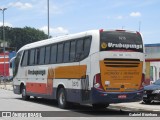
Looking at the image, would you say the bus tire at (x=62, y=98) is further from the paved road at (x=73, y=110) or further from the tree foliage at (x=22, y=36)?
the tree foliage at (x=22, y=36)

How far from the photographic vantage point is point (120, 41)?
16.3m

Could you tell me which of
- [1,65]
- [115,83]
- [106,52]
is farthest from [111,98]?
[1,65]

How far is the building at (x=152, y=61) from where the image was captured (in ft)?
106

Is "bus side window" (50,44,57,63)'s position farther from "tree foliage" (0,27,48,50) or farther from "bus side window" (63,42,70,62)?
"tree foliage" (0,27,48,50)

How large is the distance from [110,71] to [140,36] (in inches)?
87.3

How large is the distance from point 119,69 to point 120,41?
1.16 m

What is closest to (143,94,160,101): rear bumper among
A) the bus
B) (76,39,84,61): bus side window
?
the bus

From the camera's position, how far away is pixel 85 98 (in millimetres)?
16281

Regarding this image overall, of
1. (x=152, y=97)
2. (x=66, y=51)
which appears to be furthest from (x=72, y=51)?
(x=152, y=97)

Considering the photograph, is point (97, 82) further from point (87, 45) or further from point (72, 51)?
point (72, 51)

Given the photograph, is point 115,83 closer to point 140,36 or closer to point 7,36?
point 140,36

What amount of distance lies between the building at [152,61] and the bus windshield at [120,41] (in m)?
15.4

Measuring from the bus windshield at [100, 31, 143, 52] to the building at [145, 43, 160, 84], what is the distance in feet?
50.4

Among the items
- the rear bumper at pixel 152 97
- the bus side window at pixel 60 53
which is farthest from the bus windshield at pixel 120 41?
the rear bumper at pixel 152 97
